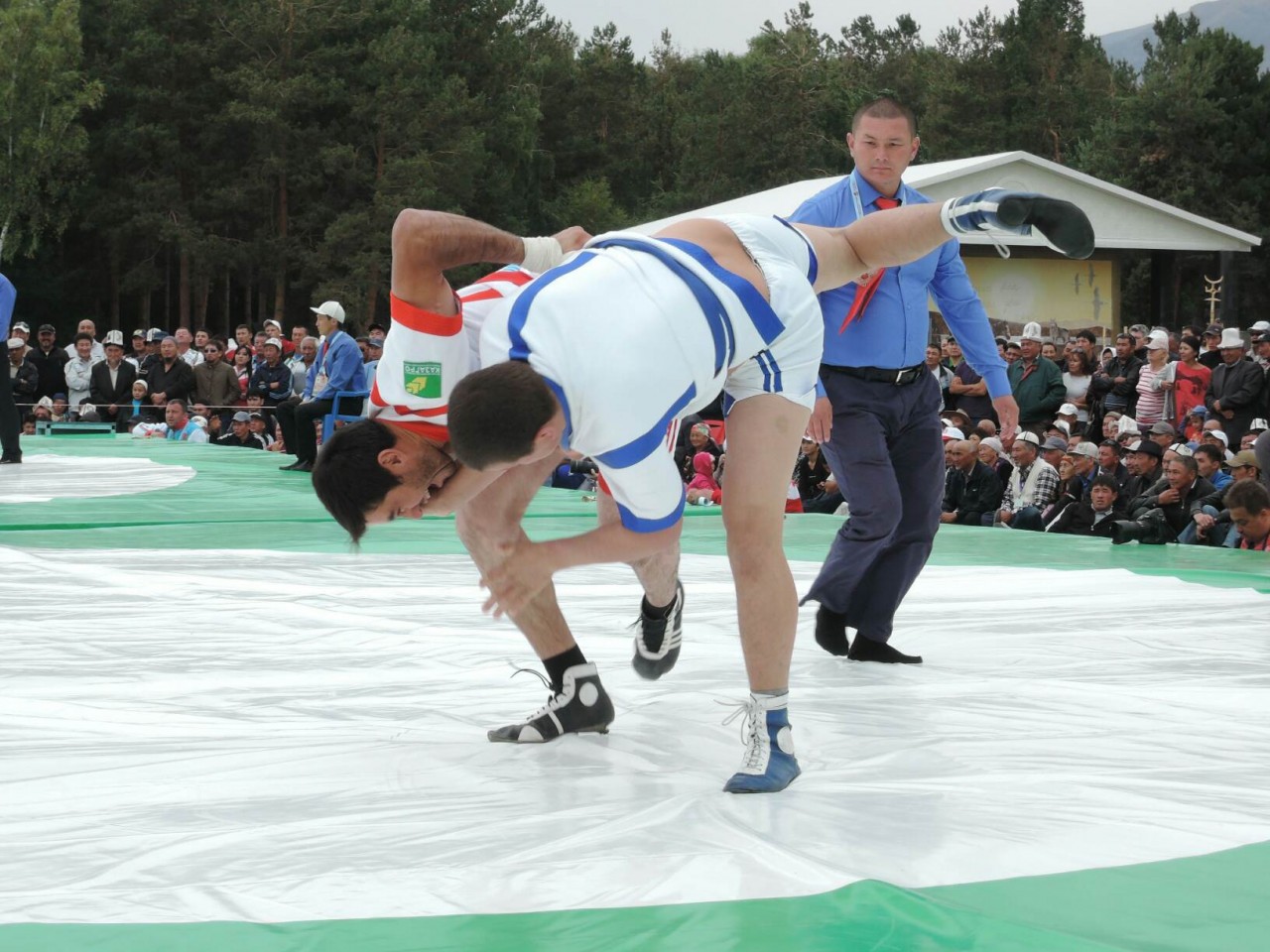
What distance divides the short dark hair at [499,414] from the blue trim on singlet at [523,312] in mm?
80

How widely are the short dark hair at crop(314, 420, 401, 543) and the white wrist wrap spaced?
0.54 metres

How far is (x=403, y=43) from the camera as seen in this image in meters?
33.6

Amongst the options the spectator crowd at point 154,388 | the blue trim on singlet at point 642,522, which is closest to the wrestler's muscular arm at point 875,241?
the blue trim on singlet at point 642,522

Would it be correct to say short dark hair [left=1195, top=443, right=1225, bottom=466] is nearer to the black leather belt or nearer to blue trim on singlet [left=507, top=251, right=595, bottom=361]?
the black leather belt

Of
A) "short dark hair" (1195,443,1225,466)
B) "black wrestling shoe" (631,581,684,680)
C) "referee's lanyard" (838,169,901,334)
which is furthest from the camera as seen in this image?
"short dark hair" (1195,443,1225,466)

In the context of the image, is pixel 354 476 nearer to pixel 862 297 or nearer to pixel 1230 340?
pixel 862 297

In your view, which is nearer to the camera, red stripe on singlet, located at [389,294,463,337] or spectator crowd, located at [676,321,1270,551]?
red stripe on singlet, located at [389,294,463,337]

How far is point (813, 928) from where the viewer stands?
78.7 inches

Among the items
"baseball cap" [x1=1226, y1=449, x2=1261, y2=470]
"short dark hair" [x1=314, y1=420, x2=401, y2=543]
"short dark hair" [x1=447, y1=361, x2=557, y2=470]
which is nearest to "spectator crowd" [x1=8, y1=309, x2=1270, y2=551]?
"baseball cap" [x1=1226, y1=449, x2=1261, y2=470]

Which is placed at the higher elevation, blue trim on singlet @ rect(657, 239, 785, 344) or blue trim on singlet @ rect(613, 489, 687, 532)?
blue trim on singlet @ rect(657, 239, 785, 344)

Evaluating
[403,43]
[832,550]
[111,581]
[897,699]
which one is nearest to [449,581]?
[111,581]

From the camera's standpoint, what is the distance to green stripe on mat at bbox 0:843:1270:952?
1952mm

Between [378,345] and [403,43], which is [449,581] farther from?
[403,43]

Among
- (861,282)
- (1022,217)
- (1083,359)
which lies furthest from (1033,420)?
(1022,217)
